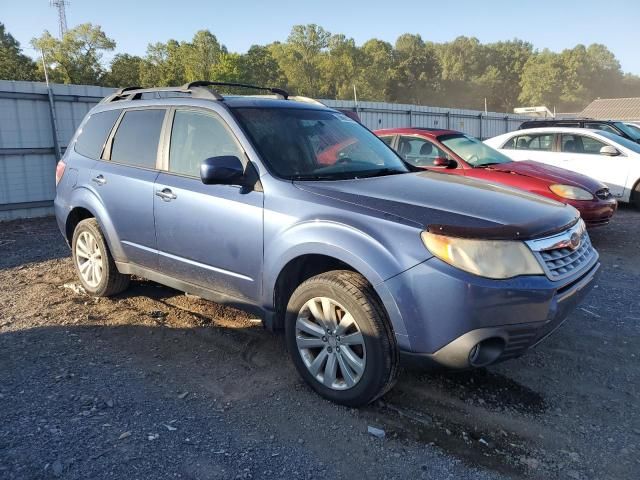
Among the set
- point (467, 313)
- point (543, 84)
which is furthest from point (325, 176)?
point (543, 84)

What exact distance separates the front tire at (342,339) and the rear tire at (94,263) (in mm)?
2284

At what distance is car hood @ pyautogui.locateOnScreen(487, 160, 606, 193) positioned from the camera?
724 cm

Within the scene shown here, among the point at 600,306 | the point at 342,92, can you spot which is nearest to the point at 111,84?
the point at 342,92

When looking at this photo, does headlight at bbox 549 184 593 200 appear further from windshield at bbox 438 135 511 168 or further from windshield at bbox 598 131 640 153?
windshield at bbox 598 131 640 153

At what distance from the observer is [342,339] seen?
3057 millimetres

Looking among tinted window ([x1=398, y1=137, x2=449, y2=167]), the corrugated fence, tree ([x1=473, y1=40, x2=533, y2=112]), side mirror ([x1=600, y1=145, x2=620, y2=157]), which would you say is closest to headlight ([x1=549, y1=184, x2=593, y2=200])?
tinted window ([x1=398, y1=137, x2=449, y2=167])

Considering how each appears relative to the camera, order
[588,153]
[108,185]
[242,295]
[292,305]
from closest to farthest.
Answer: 1. [292,305]
2. [242,295]
3. [108,185]
4. [588,153]

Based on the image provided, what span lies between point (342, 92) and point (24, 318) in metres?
89.1

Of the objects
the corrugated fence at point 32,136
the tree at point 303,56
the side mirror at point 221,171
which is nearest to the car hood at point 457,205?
the side mirror at point 221,171

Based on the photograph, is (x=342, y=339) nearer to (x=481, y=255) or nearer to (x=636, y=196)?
(x=481, y=255)

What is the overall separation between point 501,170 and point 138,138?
16.6 feet

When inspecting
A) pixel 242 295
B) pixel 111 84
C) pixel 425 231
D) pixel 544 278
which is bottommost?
pixel 242 295

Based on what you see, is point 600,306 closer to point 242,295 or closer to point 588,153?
point 242,295

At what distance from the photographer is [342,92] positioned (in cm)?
8962
